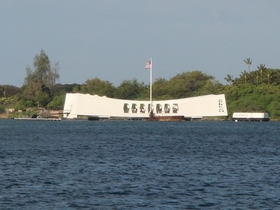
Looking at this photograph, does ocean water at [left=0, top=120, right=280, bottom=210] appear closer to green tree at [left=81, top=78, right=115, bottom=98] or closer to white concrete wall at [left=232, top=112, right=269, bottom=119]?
white concrete wall at [left=232, top=112, right=269, bottom=119]

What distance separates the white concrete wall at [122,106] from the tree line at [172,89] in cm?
730

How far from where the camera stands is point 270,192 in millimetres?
31656

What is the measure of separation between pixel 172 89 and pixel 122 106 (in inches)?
865

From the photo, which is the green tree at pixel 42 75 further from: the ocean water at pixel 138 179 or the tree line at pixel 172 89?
the ocean water at pixel 138 179

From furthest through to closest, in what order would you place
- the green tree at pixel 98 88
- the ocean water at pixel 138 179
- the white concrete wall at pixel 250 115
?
the green tree at pixel 98 88
the white concrete wall at pixel 250 115
the ocean water at pixel 138 179

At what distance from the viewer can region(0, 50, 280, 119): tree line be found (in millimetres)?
144875

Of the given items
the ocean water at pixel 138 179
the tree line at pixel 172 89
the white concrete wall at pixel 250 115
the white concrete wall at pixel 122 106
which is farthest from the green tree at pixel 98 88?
the ocean water at pixel 138 179

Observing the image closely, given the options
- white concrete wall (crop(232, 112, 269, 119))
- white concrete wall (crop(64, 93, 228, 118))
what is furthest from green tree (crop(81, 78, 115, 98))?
white concrete wall (crop(232, 112, 269, 119))

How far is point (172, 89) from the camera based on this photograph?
15975cm

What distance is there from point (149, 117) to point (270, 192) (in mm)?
110783

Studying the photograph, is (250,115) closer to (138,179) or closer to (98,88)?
(98,88)

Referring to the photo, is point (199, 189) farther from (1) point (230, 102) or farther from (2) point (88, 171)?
(1) point (230, 102)

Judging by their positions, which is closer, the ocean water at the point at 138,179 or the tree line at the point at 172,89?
the ocean water at the point at 138,179

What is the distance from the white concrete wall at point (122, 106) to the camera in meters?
138
